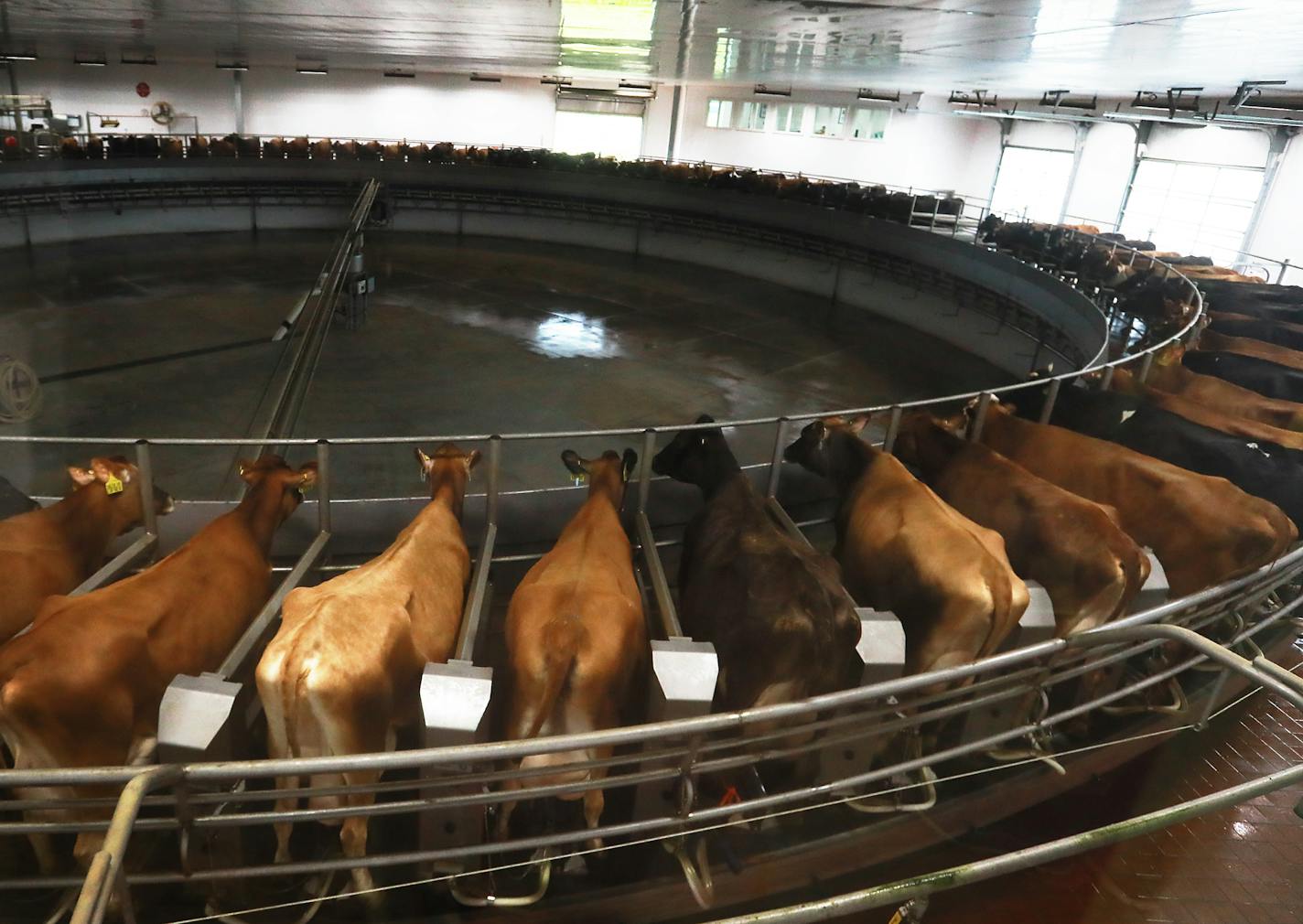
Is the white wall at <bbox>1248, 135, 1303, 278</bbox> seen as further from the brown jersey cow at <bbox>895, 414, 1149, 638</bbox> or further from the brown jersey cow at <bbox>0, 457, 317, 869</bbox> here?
the brown jersey cow at <bbox>0, 457, 317, 869</bbox>

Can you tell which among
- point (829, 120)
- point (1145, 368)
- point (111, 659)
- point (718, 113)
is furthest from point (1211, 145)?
point (111, 659)

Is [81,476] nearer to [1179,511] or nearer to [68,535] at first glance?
[68,535]

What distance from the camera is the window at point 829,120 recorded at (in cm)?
2223

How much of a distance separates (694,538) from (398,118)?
69.4 feet

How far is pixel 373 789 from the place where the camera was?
188 centimetres

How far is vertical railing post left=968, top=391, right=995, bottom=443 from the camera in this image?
16.6 feet

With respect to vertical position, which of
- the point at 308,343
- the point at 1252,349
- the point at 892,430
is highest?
the point at 1252,349

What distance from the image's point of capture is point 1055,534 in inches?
146

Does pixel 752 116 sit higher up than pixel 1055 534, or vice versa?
pixel 752 116

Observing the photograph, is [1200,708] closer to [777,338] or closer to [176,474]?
[176,474]

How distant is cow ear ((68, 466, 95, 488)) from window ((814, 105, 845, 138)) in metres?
21.6

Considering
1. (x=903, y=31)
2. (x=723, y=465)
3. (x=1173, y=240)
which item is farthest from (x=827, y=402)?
(x=1173, y=240)

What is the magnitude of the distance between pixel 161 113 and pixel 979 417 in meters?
20.8

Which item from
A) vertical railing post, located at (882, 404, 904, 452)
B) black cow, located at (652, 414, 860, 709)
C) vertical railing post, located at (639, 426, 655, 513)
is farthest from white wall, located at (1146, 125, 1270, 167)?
black cow, located at (652, 414, 860, 709)
